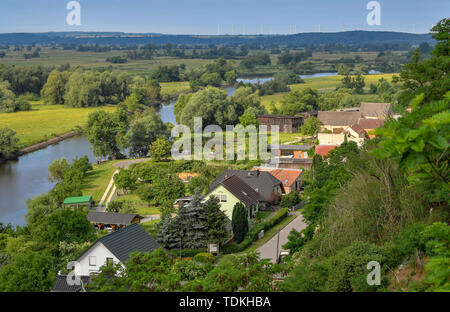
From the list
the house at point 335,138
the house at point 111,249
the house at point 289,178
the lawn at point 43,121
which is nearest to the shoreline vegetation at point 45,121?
the lawn at point 43,121

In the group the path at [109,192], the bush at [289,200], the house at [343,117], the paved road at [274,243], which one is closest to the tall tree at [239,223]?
the paved road at [274,243]

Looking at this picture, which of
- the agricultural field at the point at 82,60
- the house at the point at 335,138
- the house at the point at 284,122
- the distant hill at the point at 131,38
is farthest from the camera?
the distant hill at the point at 131,38

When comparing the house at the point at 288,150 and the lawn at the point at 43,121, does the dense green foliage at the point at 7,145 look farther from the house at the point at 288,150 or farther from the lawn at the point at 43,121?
the house at the point at 288,150

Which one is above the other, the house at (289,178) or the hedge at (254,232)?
the house at (289,178)

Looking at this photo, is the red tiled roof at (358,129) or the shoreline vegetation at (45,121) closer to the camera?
the red tiled roof at (358,129)

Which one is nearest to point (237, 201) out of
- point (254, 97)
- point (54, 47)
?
point (254, 97)

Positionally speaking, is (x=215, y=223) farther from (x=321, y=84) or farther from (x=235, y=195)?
(x=321, y=84)

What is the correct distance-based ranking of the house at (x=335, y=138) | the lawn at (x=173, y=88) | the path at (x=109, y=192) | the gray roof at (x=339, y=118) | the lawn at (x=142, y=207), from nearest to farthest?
the lawn at (x=142, y=207) → the path at (x=109, y=192) → the house at (x=335, y=138) → the gray roof at (x=339, y=118) → the lawn at (x=173, y=88)

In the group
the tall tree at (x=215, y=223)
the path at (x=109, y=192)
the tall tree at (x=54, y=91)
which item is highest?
the tall tree at (x=54, y=91)
